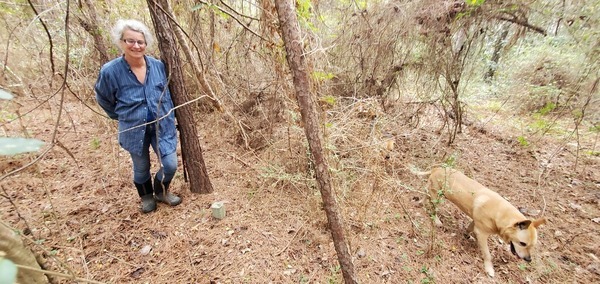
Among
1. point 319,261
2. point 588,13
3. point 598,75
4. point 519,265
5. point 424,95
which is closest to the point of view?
point 319,261

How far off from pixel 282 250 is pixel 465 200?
225 cm

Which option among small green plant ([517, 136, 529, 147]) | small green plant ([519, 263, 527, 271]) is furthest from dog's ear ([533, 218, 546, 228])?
small green plant ([517, 136, 529, 147])

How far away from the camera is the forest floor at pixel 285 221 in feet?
7.70

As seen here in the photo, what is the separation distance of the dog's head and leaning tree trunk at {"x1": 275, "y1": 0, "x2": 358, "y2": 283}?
1.87 metres

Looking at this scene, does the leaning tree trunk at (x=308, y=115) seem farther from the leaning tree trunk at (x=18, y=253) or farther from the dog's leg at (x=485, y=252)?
the dog's leg at (x=485, y=252)

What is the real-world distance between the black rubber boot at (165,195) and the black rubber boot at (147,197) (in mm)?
89

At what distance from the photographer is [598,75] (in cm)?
329

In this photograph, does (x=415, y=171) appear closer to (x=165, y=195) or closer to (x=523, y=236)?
(x=523, y=236)

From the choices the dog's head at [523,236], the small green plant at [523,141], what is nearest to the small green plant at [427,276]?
the dog's head at [523,236]

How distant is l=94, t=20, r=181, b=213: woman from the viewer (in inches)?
86.9

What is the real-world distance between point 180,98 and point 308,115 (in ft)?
5.55

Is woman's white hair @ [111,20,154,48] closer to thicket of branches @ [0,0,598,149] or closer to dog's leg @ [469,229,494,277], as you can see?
thicket of branches @ [0,0,598,149]

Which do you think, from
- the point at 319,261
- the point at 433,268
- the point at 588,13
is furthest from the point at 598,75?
the point at 319,261

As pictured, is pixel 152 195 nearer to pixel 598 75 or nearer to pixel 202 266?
pixel 202 266
